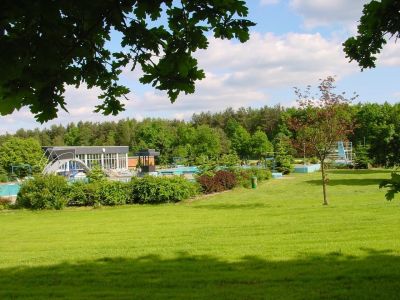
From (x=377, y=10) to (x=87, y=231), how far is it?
10169 mm

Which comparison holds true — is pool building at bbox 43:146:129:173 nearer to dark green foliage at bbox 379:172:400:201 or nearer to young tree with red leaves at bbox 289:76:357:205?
young tree with red leaves at bbox 289:76:357:205

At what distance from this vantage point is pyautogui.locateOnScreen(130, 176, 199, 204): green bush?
2033 centimetres

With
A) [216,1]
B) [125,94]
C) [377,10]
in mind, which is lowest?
[125,94]

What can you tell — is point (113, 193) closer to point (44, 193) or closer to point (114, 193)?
point (114, 193)

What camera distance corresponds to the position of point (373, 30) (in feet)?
16.9

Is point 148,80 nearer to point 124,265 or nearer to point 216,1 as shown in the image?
point 216,1

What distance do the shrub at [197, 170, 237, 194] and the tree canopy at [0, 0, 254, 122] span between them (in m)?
19.6

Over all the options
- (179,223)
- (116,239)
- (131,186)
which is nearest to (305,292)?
(116,239)

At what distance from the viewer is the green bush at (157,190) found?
66.7ft

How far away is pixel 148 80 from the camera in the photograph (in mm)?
3564

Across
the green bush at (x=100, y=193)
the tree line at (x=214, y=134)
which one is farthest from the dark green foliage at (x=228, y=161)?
the green bush at (x=100, y=193)

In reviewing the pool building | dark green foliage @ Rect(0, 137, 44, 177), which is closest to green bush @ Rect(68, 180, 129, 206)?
the pool building

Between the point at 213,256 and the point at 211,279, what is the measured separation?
5.36 ft

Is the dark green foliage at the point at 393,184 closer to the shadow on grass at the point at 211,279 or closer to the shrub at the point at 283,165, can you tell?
the shadow on grass at the point at 211,279
